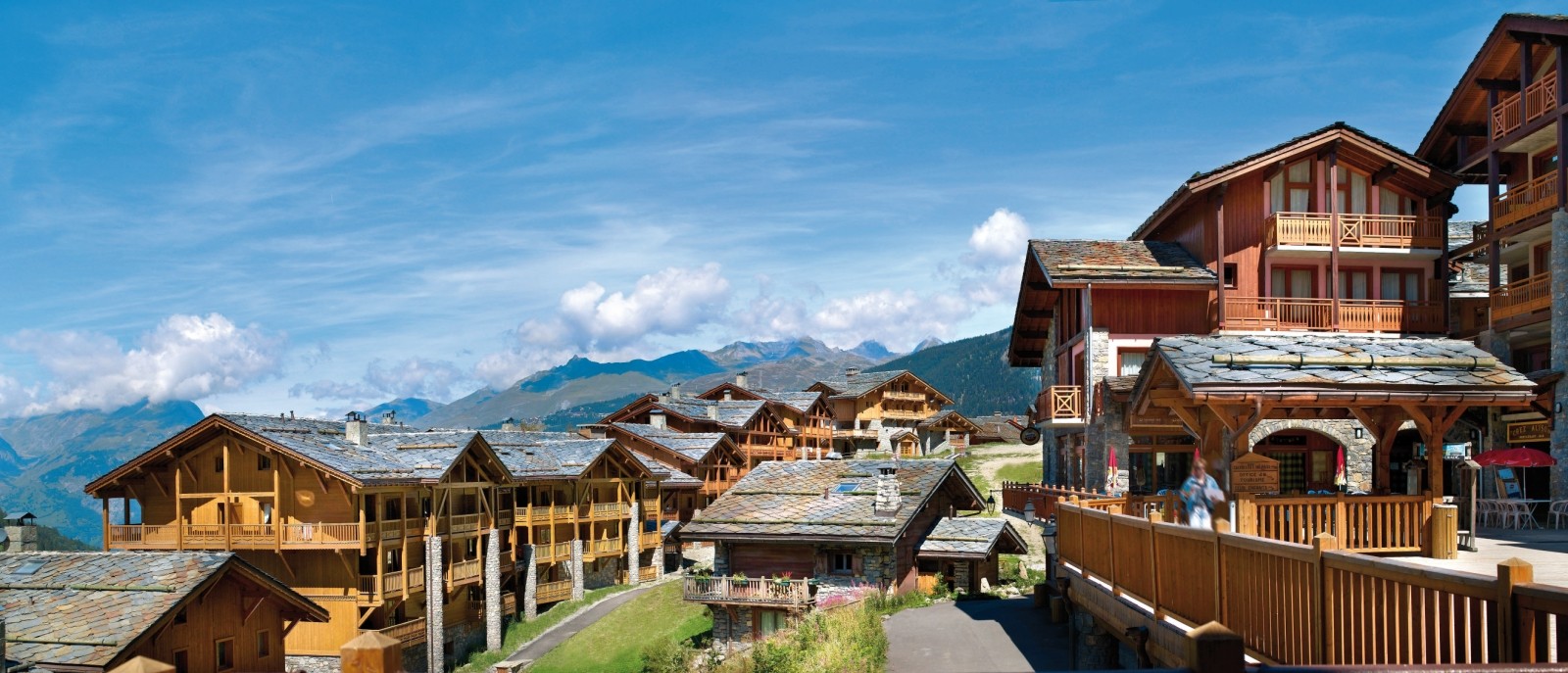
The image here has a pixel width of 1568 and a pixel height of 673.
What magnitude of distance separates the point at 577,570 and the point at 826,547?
67.1ft

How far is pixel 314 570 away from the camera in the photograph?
42625mm

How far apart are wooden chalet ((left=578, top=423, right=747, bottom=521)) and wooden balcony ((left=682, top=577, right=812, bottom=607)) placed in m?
27.2

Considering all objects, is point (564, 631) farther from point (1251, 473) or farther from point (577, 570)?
point (1251, 473)

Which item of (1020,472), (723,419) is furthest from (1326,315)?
(723,419)

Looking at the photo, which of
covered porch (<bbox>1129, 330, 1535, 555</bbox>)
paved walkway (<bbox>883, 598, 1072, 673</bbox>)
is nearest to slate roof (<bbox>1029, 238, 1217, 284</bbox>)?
paved walkway (<bbox>883, 598, 1072, 673</bbox>)

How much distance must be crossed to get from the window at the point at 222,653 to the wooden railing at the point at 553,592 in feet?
82.7

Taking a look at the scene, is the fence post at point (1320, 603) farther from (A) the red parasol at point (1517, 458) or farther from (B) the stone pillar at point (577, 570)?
(B) the stone pillar at point (577, 570)

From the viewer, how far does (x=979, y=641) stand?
877 inches

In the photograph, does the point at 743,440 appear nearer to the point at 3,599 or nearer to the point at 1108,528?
the point at 3,599

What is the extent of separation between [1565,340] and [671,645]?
91.1 feet

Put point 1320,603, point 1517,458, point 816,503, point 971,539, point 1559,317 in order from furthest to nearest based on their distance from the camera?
point 816,503
point 971,539
point 1559,317
point 1517,458
point 1320,603

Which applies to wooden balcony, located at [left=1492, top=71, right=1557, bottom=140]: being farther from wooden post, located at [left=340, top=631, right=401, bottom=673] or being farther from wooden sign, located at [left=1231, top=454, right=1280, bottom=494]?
wooden post, located at [left=340, top=631, right=401, bottom=673]

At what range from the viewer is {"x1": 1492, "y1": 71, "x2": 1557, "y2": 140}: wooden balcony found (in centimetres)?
3117

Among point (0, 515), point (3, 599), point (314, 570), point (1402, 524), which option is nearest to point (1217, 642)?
point (1402, 524)
